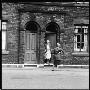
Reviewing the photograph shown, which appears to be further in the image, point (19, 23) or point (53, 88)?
point (19, 23)

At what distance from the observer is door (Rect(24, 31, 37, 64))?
78.9 feet

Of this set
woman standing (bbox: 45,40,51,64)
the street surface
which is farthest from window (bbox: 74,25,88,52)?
the street surface

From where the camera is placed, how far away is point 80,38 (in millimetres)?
24281

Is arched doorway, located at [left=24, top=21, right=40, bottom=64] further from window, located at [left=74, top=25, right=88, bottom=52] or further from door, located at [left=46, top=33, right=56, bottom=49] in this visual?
window, located at [left=74, top=25, right=88, bottom=52]

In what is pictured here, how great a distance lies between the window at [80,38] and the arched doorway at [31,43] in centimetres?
275

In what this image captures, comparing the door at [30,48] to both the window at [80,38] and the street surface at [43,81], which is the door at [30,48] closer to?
the window at [80,38]

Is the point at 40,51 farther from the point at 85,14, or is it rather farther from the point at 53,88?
the point at 53,88

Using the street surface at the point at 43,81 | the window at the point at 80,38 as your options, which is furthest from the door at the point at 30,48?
the street surface at the point at 43,81

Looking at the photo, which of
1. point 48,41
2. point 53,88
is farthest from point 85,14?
point 53,88

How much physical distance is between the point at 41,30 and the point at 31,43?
1.19m

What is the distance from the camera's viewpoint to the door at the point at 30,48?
947 inches

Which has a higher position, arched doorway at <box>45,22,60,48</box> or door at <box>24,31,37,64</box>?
arched doorway at <box>45,22,60,48</box>

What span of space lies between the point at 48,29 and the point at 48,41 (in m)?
1.27

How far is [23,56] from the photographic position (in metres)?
23.7
